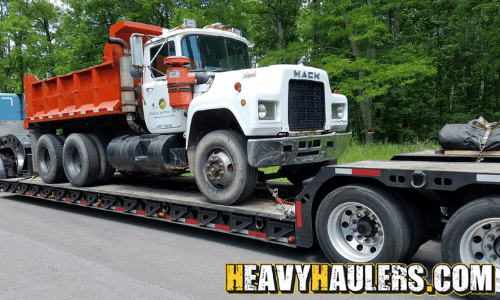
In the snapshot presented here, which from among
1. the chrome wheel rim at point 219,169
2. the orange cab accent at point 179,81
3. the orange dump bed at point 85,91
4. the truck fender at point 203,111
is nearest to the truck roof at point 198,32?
the orange cab accent at point 179,81

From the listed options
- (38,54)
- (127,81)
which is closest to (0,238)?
(127,81)

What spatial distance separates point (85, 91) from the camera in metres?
8.17

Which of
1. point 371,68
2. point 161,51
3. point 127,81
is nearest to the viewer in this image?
point 161,51

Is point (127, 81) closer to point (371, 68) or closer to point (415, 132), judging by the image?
point (371, 68)

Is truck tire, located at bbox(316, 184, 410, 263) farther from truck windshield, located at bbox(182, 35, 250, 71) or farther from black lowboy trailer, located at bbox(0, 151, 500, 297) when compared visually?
truck windshield, located at bbox(182, 35, 250, 71)

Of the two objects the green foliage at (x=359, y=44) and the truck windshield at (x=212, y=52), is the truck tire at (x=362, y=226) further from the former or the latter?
the green foliage at (x=359, y=44)

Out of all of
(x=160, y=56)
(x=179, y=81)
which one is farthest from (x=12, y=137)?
(x=179, y=81)

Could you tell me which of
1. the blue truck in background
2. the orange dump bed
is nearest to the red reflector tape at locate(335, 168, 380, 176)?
the orange dump bed

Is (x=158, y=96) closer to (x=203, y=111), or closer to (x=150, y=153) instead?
(x=150, y=153)

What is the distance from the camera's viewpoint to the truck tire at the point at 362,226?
3.71 metres

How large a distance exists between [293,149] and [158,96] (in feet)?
9.25

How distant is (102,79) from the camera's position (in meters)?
7.73

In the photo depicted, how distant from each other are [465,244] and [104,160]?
271 inches

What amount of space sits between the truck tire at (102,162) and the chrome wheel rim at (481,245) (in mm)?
6843
